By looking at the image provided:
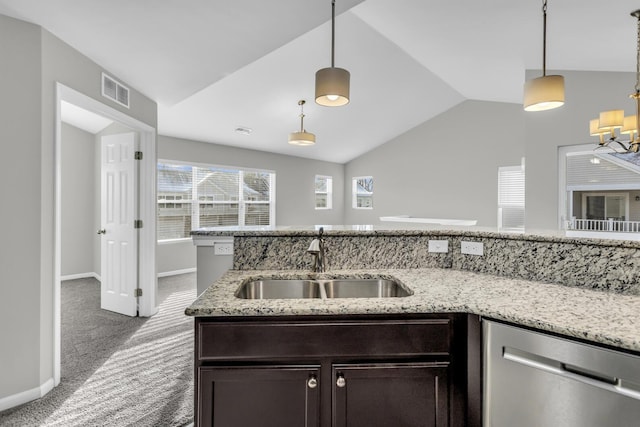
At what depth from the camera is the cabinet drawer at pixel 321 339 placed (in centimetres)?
119

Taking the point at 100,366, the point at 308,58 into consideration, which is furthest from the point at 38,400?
the point at 308,58

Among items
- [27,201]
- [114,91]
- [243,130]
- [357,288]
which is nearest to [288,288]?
[357,288]

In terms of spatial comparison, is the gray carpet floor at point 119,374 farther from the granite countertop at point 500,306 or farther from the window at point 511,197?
the window at point 511,197

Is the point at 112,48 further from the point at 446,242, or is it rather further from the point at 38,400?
the point at 446,242

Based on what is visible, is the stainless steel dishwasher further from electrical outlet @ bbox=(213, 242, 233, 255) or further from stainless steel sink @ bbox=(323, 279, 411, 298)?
electrical outlet @ bbox=(213, 242, 233, 255)

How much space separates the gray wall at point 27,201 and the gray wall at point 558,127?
4.90m

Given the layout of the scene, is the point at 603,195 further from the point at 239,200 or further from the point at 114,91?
the point at 239,200

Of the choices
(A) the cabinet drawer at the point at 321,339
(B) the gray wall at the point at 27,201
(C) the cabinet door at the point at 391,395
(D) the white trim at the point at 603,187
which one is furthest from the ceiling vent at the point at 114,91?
(D) the white trim at the point at 603,187

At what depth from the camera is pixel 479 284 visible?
1.53m

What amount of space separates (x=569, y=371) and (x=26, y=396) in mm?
2901

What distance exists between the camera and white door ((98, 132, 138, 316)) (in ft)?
12.0

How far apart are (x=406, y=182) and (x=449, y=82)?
107 inches

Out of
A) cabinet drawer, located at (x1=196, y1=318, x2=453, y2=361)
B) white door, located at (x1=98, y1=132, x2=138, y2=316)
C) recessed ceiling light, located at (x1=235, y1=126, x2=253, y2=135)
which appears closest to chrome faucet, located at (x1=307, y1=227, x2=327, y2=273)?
cabinet drawer, located at (x1=196, y1=318, x2=453, y2=361)

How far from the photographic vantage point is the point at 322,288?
173 cm
